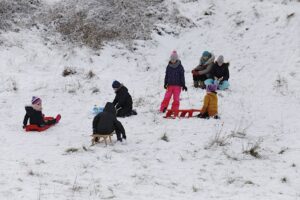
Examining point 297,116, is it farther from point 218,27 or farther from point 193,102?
point 218,27

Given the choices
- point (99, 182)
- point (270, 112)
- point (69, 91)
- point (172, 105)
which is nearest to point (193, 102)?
point (172, 105)

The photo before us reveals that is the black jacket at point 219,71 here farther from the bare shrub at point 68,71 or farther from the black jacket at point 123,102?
the bare shrub at point 68,71

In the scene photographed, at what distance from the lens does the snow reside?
7.96 m

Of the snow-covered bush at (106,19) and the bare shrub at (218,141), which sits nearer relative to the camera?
the bare shrub at (218,141)

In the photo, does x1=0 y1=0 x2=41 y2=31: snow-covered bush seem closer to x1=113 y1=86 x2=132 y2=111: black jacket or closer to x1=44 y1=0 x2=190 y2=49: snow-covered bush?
x1=44 y1=0 x2=190 y2=49: snow-covered bush

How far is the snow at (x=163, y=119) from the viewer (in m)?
7.96

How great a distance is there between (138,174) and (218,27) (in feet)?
46.3

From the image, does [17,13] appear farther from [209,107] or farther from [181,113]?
[209,107]

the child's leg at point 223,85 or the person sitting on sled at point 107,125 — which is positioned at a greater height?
the child's leg at point 223,85

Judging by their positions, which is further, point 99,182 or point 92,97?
point 92,97

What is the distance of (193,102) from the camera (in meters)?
14.5

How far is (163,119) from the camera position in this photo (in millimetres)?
12680

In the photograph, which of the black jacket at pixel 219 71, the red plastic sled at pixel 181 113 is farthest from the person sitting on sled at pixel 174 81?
the black jacket at pixel 219 71

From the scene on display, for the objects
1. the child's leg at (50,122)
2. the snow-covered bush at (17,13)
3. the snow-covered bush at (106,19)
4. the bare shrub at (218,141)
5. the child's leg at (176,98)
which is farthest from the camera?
the snow-covered bush at (106,19)
